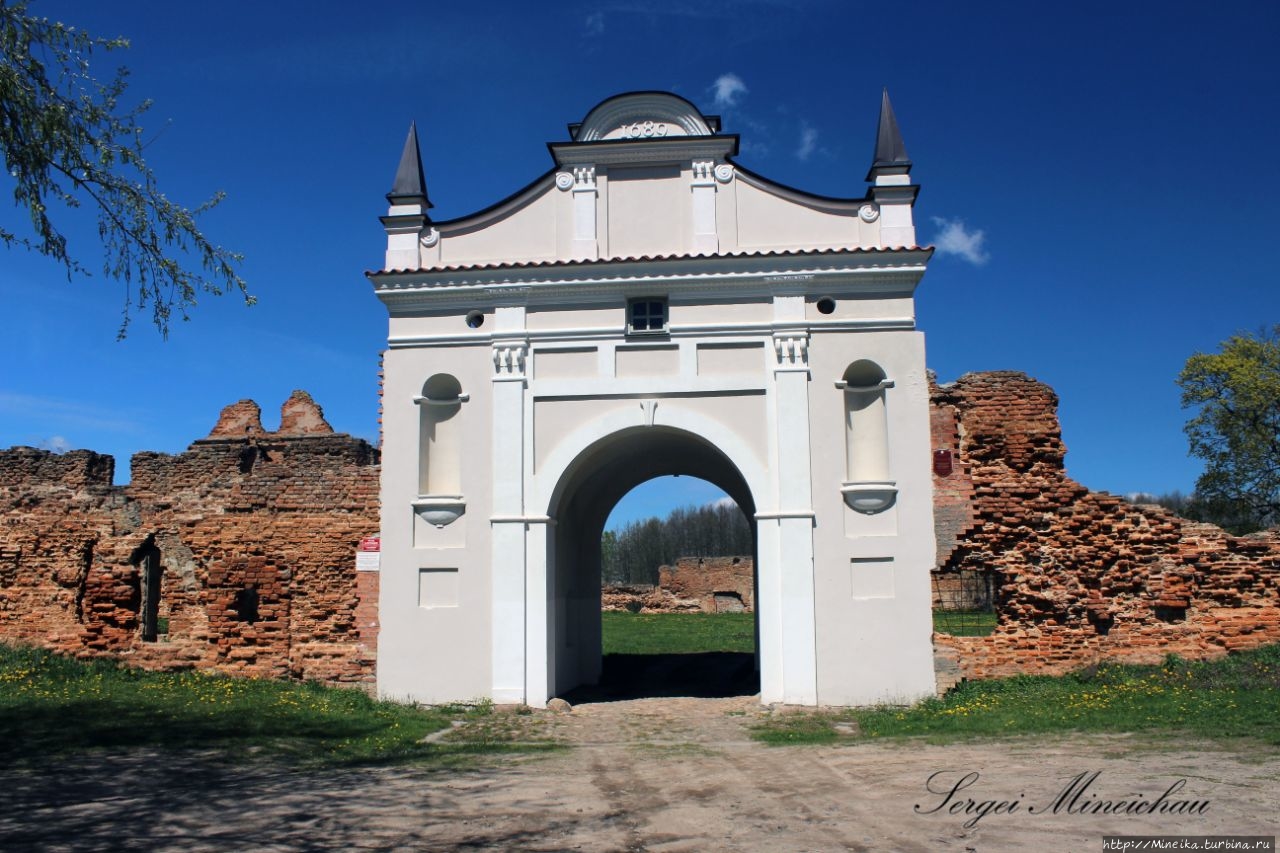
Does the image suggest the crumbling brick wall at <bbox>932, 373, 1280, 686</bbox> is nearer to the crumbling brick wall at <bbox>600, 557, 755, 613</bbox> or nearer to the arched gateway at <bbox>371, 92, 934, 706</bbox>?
the arched gateway at <bbox>371, 92, 934, 706</bbox>

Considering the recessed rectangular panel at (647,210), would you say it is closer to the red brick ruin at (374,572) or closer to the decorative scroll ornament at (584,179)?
the decorative scroll ornament at (584,179)

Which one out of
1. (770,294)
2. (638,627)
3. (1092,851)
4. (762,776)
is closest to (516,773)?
(762,776)

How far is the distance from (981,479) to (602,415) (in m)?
5.85

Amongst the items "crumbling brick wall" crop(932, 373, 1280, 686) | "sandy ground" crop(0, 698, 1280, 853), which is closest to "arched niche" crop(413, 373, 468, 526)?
"sandy ground" crop(0, 698, 1280, 853)

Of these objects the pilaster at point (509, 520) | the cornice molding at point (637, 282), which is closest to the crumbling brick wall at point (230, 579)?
the pilaster at point (509, 520)

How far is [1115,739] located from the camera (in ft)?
35.0

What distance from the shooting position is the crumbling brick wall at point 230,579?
1611cm

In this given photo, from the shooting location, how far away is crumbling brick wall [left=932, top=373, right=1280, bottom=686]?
1450 centimetres

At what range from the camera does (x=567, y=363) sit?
51.0 feet

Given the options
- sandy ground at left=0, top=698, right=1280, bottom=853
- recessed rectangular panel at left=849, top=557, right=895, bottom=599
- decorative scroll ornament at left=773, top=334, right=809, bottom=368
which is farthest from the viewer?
decorative scroll ornament at left=773, top=334, right=809, bottom=368

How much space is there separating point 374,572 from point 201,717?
11.5ft

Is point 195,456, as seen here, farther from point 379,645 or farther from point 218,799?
point 218,799

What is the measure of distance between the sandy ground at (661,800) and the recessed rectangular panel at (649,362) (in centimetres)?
596

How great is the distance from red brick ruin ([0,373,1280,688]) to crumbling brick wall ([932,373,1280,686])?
0.07ft
